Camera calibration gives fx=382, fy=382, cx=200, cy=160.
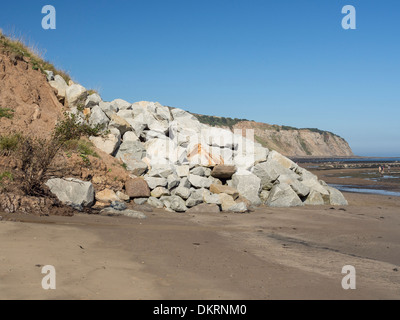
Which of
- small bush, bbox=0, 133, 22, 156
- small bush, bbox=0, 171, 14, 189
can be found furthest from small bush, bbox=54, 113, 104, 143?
small bush, bbox=0, 171, 14, 189

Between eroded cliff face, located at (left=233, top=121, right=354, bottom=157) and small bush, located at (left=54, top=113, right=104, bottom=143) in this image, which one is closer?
small bush, located at (left=54, top=113, right=104, bottom=143)

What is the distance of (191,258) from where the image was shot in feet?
19.2

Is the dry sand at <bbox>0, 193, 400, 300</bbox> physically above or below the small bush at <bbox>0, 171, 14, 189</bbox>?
below

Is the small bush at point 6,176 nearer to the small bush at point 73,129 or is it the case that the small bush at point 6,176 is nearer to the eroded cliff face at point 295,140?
the small bush at point 73,129

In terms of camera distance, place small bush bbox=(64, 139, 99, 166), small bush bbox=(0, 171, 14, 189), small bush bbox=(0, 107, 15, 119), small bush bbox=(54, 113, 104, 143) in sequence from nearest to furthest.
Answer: small bush bbox=(0, 171, 14, 189), small bush bbox=(64, 139, 99, 166), small bush bbox=(0, 107, 15, 119), small bush bbox=(54, 113, 104, 143)

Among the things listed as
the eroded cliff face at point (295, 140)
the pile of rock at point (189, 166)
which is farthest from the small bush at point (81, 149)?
the eroded cliff face at point (295, 140)

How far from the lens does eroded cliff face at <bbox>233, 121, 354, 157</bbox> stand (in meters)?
124

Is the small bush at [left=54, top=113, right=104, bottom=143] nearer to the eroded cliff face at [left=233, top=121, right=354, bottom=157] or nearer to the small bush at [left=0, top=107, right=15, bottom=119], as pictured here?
the small bush at [left=0, top=107, right=15, bottom=119]

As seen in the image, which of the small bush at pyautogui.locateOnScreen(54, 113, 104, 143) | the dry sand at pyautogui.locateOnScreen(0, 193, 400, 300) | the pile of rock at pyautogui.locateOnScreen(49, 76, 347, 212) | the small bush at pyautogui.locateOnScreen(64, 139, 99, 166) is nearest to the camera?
the dry sand at pyautogui.locateOnScreen(0, 193, 400, 300)

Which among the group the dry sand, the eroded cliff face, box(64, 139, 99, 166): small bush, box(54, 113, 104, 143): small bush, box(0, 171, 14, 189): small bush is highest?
the eroded cliff face

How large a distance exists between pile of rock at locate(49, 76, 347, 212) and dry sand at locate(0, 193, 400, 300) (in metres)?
1.93
